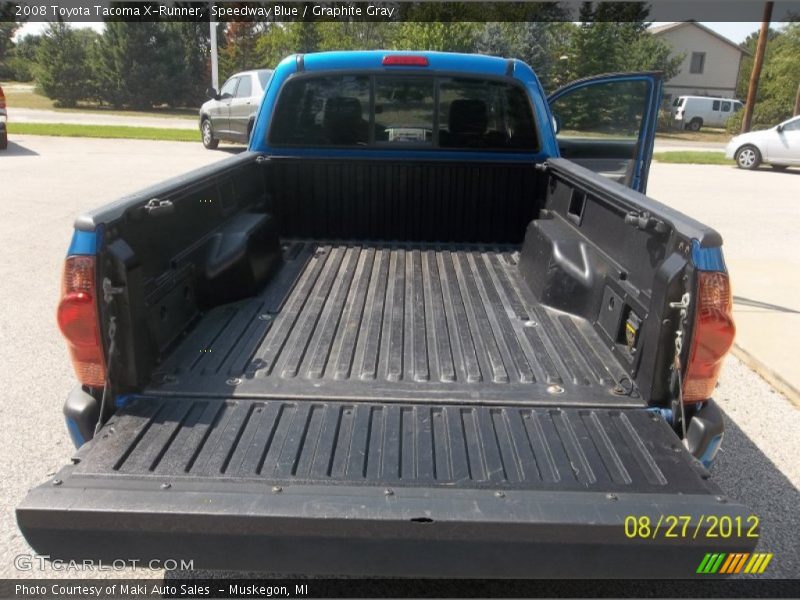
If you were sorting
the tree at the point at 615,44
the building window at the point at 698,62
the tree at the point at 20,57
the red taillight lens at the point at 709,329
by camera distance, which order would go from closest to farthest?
1. the red taillight lens at the point at 709,329
2. the tree at the point at 615,44
3. the tree at the point at 20,57
4. the building window at the point at 698,62

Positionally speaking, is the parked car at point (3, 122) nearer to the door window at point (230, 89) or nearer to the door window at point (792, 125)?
the door window at point (230, 89)

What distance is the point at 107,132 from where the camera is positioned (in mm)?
19828

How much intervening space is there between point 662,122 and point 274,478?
37.8 meters

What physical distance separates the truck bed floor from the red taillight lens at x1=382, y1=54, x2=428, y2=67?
4.84 ft

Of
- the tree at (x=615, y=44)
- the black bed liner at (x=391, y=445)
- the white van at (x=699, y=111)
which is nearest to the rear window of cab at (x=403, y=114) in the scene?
the black bed liner at (x=391, y=445)

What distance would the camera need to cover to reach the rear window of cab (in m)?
4.39

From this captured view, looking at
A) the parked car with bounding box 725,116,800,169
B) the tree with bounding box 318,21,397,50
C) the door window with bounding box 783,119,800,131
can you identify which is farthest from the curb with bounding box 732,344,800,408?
the tree with bounding box 318,21,397,50

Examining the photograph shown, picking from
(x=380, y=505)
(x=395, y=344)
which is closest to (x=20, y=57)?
(x=395, y=344)

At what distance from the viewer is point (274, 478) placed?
6.16 feet

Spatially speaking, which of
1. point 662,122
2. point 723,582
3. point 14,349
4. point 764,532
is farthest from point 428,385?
point 662,122

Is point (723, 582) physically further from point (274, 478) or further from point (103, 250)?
point (103, 250)

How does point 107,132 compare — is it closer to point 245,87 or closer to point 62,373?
point 245,87

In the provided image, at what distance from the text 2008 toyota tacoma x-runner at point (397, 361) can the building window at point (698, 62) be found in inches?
2151

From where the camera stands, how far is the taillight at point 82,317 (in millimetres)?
2078
